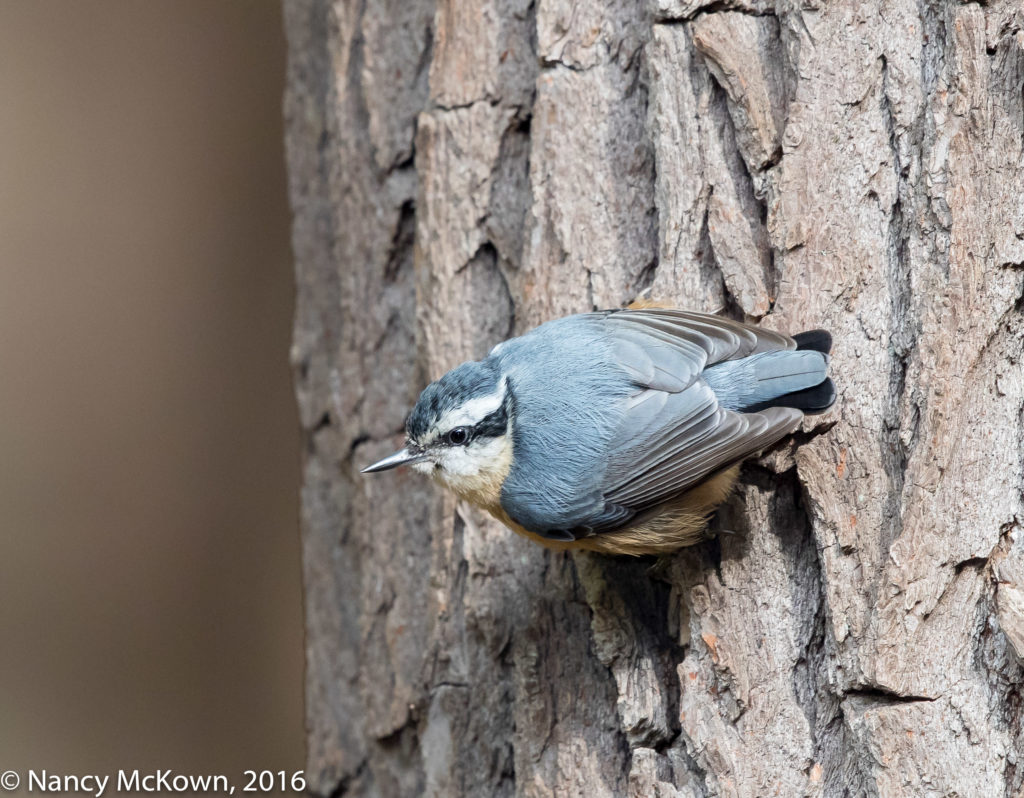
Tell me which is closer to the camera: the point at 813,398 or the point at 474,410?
the point at 813,398

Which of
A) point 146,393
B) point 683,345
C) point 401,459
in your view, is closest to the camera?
point 683,345

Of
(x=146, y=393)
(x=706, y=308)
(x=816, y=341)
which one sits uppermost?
(x=146, y=393)

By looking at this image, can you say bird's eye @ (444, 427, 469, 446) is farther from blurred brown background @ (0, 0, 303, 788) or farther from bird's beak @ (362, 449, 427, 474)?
blurred brown background @ (0, 0, 303, 788)

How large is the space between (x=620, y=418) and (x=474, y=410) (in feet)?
0.90

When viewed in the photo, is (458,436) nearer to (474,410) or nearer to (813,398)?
(474,410)

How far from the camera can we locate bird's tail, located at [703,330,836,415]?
5.21 feet

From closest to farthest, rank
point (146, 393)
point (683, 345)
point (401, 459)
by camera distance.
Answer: point (683, 345) < point (401, 459) < point (146, 393)

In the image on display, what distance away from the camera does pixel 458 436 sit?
1.77 metres

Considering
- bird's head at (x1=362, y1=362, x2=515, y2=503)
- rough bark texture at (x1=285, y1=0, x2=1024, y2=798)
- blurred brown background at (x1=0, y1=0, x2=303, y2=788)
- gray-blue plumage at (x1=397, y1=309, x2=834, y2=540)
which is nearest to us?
rough bark texture at (x1=285, y1=0, x2=1024, y2=798)

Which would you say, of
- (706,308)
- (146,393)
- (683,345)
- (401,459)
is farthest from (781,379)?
(146,393)

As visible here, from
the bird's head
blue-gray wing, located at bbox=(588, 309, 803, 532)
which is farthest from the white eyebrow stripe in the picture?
blue-gray wing, located at bbox=(588, 309, 803, 532)

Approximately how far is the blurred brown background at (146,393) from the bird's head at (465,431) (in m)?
1.96

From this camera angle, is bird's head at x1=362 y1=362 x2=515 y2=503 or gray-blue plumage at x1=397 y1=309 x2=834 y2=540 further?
bird's head at x1=362 y1=362 x2=515 y2=503

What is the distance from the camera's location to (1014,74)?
1.59 metres
